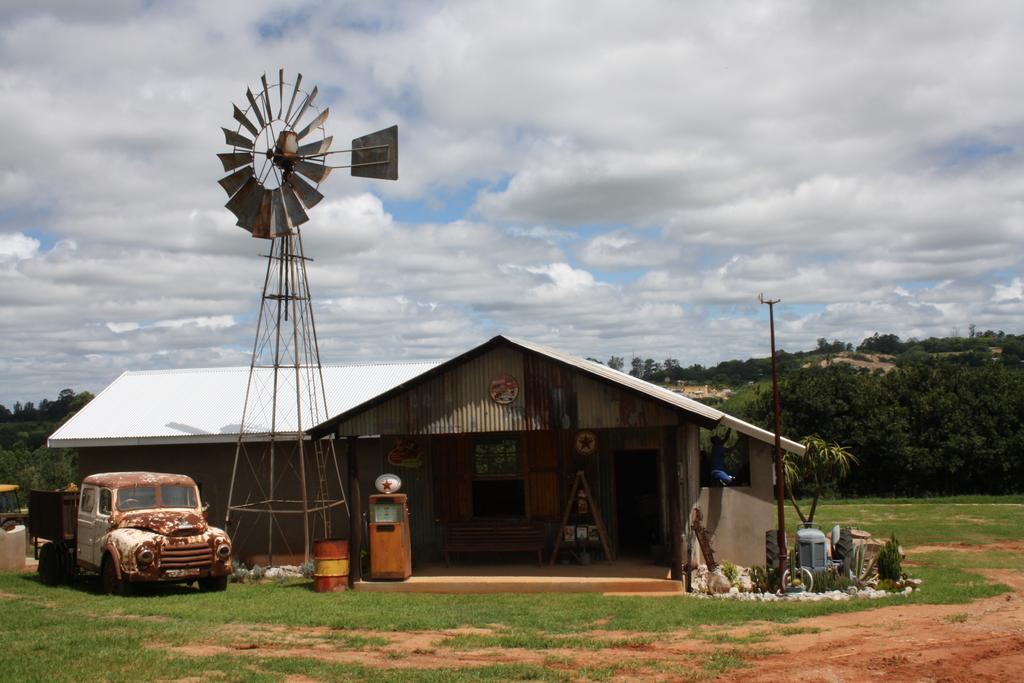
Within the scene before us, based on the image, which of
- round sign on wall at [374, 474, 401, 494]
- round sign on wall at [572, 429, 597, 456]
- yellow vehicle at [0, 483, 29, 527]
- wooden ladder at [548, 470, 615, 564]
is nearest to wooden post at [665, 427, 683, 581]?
wooden ladder at [548, 470, 615, 564]

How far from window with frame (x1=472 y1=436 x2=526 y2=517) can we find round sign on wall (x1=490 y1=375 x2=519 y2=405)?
278cm

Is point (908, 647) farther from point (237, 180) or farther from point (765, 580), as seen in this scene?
point (237, 180)

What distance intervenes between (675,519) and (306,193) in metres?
9.70

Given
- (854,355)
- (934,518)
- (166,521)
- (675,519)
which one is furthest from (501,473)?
(854,355)

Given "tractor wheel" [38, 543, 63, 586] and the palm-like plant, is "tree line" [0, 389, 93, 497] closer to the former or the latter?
"tractor wheel" [38, 543, 63, 586]

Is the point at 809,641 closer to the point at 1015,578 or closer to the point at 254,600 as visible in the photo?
the point at 1015,578

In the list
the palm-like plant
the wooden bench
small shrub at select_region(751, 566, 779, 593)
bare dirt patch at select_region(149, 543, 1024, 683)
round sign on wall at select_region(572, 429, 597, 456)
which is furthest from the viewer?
the palm-like plant

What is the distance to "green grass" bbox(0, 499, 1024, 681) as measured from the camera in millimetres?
11156

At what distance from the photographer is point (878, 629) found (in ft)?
43.3

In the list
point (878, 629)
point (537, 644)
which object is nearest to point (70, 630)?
point (537, 644)

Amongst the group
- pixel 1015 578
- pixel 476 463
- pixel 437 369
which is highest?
pixel 437 369

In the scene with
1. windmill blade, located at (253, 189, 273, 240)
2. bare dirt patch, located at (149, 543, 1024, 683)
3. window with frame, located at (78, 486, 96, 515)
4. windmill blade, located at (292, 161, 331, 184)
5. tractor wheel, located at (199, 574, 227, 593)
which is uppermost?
windmill blade, located at (292, 161, 331, 184)

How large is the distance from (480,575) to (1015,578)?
9.38m

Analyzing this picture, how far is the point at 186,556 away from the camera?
17.7 meters
